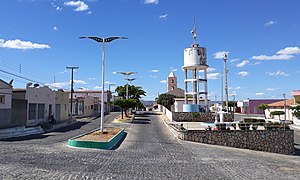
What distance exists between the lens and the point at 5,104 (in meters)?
27.8

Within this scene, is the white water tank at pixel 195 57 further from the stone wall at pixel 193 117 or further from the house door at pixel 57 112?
the house door at pixel 57 112

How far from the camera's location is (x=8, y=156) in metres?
13.2

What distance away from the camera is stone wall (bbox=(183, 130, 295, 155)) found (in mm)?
24620

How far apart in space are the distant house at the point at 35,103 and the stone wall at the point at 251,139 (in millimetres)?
20258

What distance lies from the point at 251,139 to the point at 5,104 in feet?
85.2

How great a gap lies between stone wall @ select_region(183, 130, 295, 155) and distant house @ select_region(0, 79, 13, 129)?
19.1 m

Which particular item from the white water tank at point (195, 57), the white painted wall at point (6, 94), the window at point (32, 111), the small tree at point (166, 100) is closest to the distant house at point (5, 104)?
the white painted wall at point (6, 94)

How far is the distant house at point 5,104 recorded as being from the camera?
2734cm

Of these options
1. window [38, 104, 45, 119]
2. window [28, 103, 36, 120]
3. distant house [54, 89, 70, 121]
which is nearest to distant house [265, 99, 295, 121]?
distant house [54, 89, 70, 121]

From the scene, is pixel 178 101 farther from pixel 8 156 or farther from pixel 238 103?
pixel 8 156

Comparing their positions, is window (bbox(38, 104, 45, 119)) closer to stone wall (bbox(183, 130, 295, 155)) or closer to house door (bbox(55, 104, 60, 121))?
house door (bbox(55, 104, 60, 121))

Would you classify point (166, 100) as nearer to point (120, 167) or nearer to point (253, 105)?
point (253, 105)

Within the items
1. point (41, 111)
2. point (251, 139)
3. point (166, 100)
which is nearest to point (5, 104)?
point (41, 111)

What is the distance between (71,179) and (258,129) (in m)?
22.3
